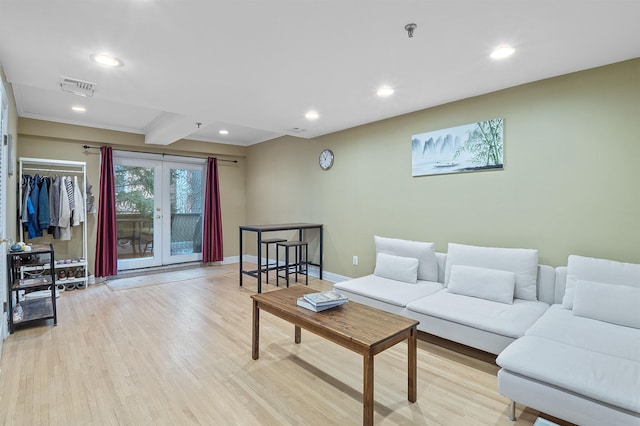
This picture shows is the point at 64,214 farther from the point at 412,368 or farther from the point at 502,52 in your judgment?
the point at 502,52

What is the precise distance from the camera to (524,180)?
290cm

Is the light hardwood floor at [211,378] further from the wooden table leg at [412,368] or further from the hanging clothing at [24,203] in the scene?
the hanging clothing at [24,203]

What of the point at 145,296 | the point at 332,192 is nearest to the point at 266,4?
the point at 332,192

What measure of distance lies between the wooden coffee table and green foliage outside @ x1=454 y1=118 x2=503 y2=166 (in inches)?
77.4

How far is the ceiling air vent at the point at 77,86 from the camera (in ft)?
9.08

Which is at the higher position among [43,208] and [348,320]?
[43,208]

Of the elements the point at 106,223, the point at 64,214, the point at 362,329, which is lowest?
the point at 362,329

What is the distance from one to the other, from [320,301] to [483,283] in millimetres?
1521

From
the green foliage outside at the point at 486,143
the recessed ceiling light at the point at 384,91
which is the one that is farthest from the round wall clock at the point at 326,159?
the green foliage outside at the point at 486,143

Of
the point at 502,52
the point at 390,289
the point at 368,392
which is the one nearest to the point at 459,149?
the point at 502,52

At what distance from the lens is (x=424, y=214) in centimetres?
367

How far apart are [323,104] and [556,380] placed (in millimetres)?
3003

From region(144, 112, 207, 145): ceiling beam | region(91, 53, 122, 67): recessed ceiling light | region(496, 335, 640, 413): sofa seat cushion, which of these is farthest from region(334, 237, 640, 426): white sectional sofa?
region(144, 112, 207, 145): ceiling beam

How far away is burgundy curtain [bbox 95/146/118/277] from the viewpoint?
16.2 ft
